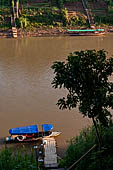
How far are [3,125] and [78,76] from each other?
4856mm

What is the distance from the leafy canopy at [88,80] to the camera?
4.25 m

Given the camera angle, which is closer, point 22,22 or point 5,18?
point 22,22

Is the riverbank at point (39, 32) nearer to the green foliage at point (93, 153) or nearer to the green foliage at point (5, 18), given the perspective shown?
the green foliage at point (5, 18)

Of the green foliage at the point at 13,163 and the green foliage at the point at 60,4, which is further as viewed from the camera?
the green foliage at the point at 60,4

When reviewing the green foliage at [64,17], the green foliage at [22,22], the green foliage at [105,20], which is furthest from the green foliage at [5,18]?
the green foliage at [105,20]

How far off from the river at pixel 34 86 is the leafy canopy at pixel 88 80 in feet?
11.9

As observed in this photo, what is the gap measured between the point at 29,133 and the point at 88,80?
4.11 m

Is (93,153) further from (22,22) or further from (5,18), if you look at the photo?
(5,18)

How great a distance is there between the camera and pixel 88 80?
434 centimetres

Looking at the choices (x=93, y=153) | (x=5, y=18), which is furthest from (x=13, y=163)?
(x=5, y=18)

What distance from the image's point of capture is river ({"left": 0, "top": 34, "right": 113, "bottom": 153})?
28.5 ft

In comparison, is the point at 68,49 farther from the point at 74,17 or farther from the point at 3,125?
the point at 3,125

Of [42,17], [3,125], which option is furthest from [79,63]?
[42,17]

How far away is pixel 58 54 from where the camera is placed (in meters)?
16.6
